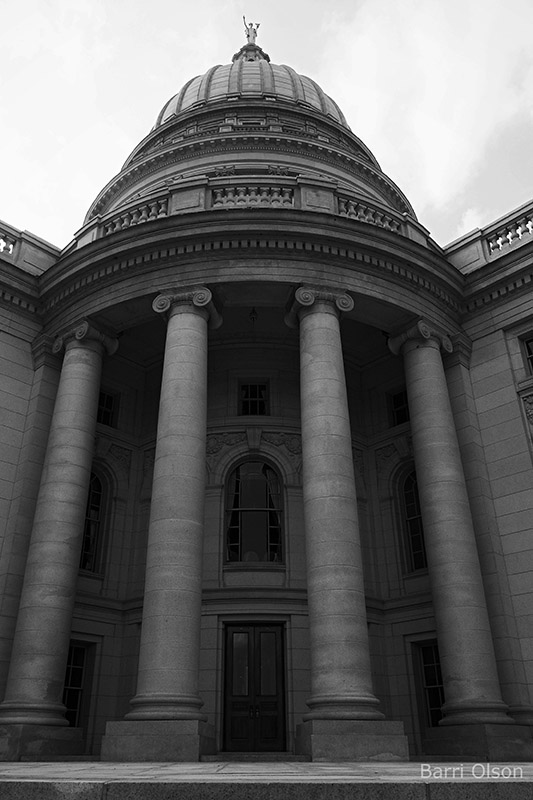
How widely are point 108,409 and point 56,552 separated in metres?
7.61

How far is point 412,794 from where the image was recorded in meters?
5.03

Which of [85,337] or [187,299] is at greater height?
[187,299]

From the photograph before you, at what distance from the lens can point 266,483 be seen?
68.9ft

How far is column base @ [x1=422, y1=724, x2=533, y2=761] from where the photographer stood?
45.8 ft

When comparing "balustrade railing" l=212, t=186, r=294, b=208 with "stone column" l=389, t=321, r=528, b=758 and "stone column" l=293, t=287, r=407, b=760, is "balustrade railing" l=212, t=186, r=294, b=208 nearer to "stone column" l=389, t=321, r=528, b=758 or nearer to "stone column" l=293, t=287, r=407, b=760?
"stone column" l=293, t=287, r=407, b=760

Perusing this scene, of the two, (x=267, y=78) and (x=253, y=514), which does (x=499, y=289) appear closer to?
(x=253, y=514)

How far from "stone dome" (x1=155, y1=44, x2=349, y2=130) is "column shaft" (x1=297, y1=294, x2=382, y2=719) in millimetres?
22610

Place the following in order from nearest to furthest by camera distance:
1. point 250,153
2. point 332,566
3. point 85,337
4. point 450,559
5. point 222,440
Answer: point 332,566, point 450,559, point 85,337, point 222,440, point 250,153

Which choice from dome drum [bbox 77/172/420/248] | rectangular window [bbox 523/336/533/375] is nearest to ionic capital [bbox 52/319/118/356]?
dome drum [bbox 77/172/420/248]

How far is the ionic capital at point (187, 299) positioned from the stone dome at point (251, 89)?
21173 mm

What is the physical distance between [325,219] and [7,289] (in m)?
9.77

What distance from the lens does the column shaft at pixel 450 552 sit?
1487cm

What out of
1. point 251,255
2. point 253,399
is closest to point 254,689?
point 253,399

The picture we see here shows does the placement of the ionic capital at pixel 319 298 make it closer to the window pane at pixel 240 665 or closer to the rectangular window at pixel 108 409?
the rectangular window at pixel 108 409
